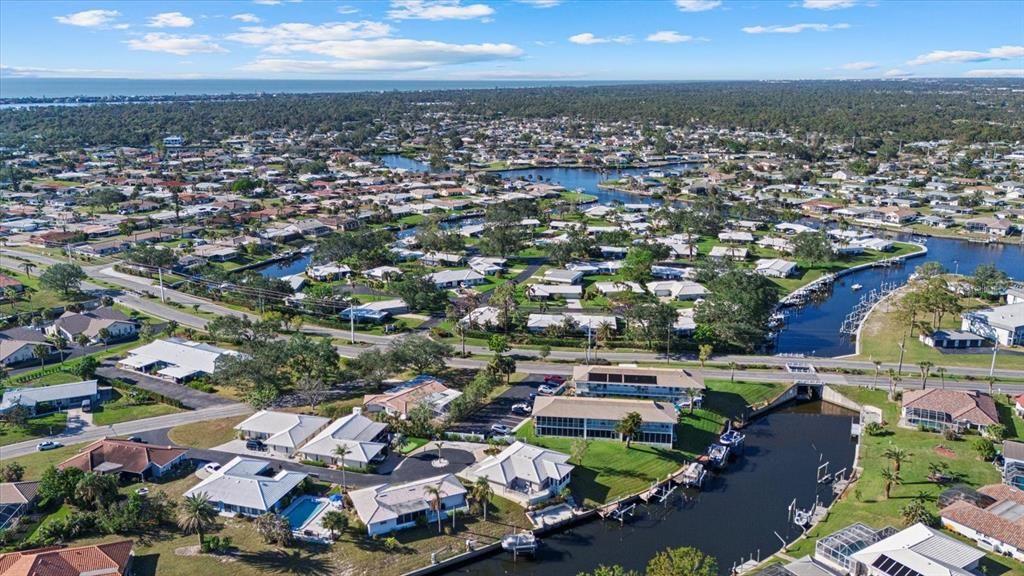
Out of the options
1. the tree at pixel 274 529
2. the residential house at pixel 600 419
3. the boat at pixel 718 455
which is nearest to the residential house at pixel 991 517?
the boat at pixel 718 455

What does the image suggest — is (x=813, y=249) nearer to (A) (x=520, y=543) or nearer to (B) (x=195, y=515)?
(A) (x=520, y=543)

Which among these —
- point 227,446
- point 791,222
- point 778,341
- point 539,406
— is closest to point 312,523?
point 227,446

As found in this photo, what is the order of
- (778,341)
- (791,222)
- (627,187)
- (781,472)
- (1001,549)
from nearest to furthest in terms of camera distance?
1. (1001,549)
2. (781,472)
3. (778,341)
4. (791,222)
5. (627,187)

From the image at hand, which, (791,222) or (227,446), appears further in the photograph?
(791,222)

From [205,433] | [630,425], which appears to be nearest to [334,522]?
[205,433]

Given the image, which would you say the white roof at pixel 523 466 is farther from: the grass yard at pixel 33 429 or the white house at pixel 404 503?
the grass yard at pixel 33 429

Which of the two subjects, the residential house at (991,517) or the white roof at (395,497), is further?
the white roof at (395,497)

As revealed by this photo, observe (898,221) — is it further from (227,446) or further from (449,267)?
(227,446)
